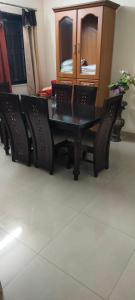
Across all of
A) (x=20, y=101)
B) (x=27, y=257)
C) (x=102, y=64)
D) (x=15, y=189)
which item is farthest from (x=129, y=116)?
(x=27, y=257)

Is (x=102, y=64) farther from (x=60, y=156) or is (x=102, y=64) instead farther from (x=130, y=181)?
(x=130, y=181)

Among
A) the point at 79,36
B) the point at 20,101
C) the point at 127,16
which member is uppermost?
the point at 127,16

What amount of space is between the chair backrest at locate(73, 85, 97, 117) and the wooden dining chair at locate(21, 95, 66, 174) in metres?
0.56

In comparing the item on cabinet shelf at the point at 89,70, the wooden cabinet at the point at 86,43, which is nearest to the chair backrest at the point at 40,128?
the wooden cabinet at the point at 86,43

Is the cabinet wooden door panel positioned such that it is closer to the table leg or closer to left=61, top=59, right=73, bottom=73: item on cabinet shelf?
left=61, top=59, right=73, bottom=73: item on cabinet shelf

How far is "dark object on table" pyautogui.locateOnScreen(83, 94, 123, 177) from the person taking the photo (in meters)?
2.18

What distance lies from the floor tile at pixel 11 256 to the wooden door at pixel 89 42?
2.67 m

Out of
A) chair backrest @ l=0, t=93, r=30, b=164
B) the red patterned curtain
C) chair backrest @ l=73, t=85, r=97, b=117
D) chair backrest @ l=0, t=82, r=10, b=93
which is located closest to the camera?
chair backrest @ l=0, t=93, r=30, b=164

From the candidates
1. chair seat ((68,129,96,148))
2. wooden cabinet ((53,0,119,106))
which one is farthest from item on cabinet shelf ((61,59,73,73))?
chair seat ((68,129,96,148))

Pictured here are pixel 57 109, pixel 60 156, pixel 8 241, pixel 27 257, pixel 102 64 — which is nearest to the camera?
pixel 27 257

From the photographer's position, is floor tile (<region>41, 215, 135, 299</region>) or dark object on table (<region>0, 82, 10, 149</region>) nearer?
floor tile (<region>41, 215, 135, 299</region>)

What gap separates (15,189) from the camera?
2301mm

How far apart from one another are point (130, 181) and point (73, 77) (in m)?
2.06

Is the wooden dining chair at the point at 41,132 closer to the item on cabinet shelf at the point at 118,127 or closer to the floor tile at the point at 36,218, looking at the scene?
the floor tile at the point at 36,218
